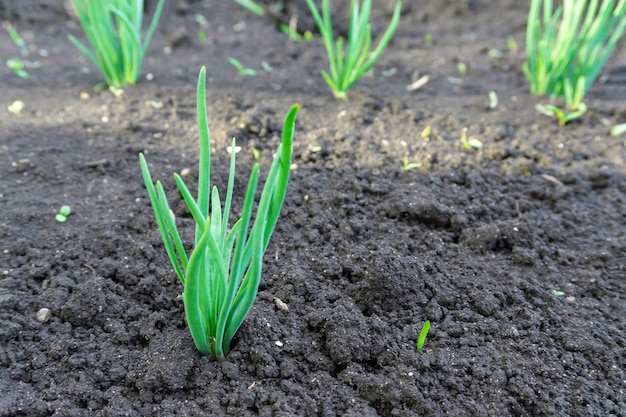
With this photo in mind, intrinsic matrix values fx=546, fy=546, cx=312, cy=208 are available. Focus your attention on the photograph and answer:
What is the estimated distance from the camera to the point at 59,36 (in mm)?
2998

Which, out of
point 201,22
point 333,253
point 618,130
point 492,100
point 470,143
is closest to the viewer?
point 333,253

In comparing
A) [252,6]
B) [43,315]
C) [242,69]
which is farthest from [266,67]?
[43,315]

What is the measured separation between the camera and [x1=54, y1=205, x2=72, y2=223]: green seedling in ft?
4.90

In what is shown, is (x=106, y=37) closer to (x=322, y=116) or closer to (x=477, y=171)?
(x=322, y=116)

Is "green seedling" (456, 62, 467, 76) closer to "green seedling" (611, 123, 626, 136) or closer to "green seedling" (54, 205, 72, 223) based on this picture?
"green seedling" (611, 123, 626, 136)

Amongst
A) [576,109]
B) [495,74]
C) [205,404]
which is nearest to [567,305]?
[205,404]

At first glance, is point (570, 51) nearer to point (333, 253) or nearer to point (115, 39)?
point (333, 253)

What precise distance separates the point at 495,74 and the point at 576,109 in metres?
0.54

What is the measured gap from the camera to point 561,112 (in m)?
2.17

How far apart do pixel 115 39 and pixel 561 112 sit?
178cm

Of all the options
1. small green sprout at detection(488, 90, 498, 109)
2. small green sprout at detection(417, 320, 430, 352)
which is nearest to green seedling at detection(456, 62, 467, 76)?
small green sprout at detection(488, 90, 498, 109)

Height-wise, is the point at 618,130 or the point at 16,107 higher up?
the point at 618,130

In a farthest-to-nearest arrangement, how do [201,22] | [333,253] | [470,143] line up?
[201,22] < [470,143] < [333,253]

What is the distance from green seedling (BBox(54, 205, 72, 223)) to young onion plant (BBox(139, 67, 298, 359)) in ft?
→ 1.98
